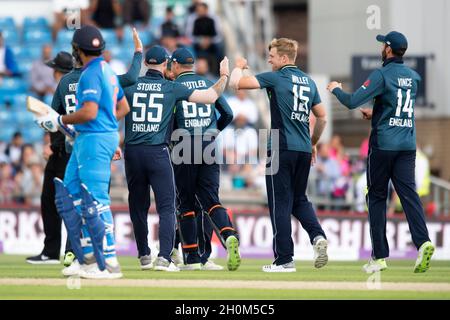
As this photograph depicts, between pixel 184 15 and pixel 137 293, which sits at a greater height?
pixel 184 15

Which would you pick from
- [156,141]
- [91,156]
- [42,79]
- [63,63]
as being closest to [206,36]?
[42,79]

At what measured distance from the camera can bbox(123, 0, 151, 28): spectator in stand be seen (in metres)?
26.2

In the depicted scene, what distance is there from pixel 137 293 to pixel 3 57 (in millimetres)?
15283

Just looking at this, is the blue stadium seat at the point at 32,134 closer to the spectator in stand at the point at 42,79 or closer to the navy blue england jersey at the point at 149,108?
the spectator in stand at the point at 42,79

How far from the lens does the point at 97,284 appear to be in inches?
428

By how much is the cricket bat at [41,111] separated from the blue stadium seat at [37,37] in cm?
1539

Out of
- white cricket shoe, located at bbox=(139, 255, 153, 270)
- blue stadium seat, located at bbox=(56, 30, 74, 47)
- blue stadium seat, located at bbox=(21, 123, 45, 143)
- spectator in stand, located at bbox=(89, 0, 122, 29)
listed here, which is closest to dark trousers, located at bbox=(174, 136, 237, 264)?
white cricket shoe, located at bbox=(139, 255, 153, 270)

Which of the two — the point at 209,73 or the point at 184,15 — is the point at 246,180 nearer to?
the point at 209,73

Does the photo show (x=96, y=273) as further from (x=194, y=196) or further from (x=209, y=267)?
(x=209, y=267)

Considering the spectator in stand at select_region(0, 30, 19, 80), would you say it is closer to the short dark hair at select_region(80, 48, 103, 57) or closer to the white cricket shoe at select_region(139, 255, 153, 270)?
the white cricket shoe at select_region(139, 255, 153, 270)

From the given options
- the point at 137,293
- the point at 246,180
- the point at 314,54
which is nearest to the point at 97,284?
the point at 137,293

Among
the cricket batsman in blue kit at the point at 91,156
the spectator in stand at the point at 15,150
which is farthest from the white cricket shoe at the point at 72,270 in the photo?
the spectator in stand at the point at 15,150

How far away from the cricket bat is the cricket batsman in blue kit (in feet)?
0.22
